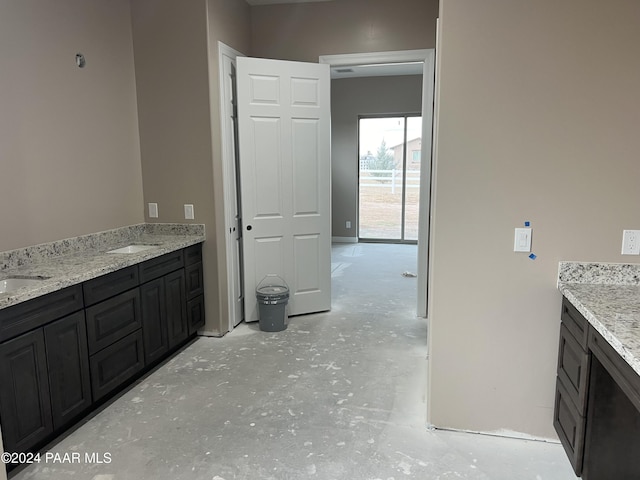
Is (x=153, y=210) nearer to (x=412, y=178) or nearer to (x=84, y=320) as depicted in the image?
(x=84, y=320)

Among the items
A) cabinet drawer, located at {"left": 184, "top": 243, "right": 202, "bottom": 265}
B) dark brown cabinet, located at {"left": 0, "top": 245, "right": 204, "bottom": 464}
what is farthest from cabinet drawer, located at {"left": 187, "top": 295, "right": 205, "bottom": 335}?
cabinet drawer, located at {"left": 184, "top": 243, "right": 202, "bottom": 265}

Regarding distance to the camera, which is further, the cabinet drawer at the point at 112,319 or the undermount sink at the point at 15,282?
the cabinet drawer at the point at 112,319

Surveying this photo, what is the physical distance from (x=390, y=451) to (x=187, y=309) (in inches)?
78.9

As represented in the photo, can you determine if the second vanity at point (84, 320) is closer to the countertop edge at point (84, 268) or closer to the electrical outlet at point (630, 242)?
the countertop edge at point (84, 268)

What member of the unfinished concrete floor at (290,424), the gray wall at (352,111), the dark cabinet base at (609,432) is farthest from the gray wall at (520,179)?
the gray wall at (352,111)

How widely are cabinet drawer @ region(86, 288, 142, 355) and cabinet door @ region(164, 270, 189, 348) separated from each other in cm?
37

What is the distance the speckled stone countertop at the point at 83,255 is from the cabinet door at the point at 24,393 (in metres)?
0.23

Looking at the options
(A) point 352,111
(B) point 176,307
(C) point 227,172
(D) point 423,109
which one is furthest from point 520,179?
(A) point 352,111

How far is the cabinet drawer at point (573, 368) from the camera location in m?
1.89

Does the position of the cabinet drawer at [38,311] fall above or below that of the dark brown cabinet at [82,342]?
above

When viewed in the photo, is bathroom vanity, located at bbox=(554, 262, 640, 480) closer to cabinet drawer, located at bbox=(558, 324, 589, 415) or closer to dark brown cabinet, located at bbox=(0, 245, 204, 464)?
cabinet drawer, located at bbox=(558, 324, 589, 415)

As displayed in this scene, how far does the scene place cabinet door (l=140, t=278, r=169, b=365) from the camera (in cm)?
306

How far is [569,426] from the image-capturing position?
2049 mm

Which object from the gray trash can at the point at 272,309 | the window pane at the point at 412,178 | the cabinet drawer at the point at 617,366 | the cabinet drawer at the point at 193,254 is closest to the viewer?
the cabinet drawer at the point at 617,366
